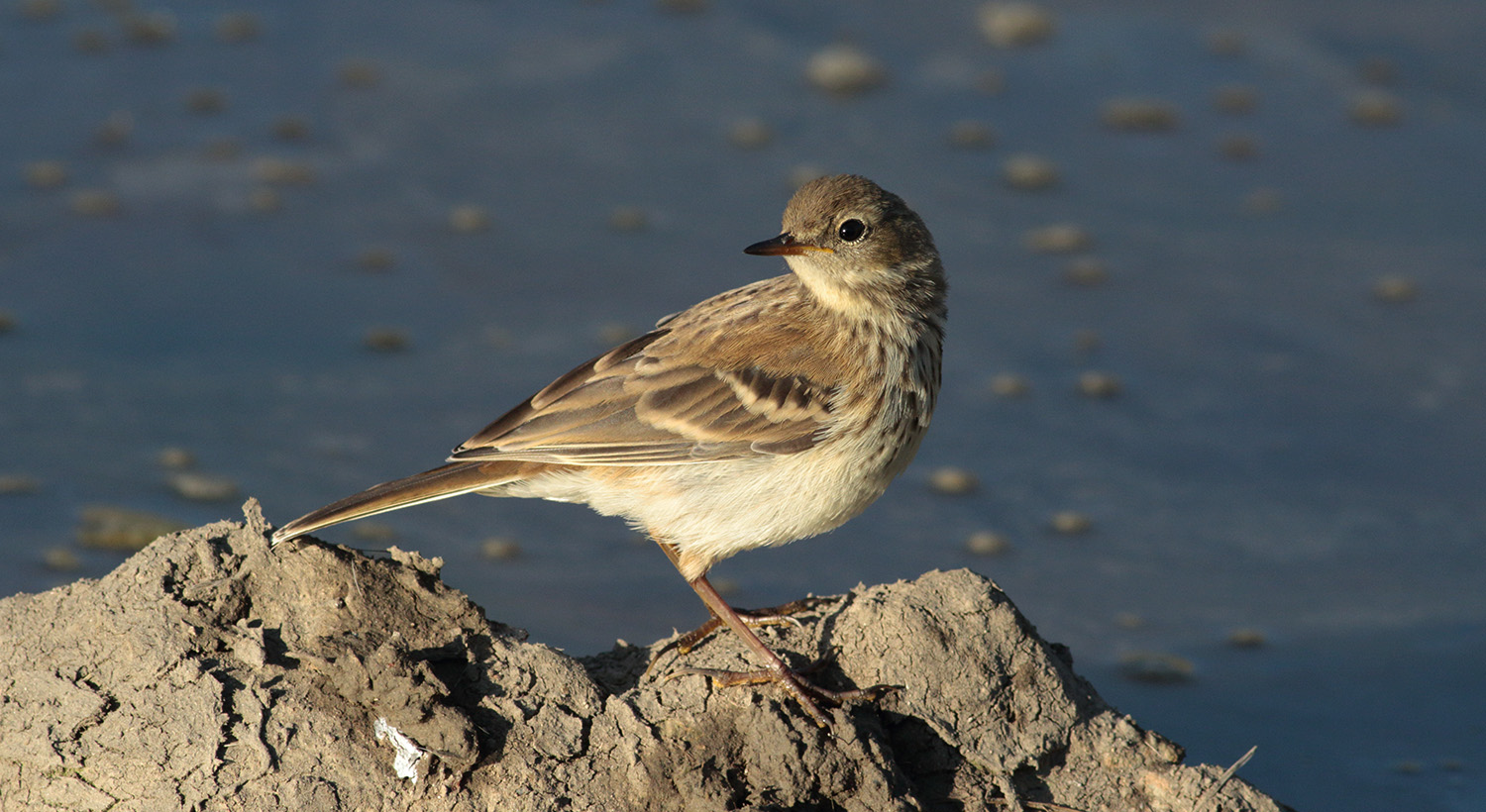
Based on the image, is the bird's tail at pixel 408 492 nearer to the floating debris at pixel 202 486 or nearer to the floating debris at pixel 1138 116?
the floating debris at pixel 202 486

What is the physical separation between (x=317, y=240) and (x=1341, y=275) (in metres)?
6.09

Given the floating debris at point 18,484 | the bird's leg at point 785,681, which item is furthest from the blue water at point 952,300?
the bird's leg at point 785,681

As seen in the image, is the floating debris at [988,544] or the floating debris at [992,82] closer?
the floating debris at [988,544]

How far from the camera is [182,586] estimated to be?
4.95 m

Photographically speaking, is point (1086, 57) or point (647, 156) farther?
point (1086, 57)

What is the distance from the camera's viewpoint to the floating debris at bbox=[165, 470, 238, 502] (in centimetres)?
760

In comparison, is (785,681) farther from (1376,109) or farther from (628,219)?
(1376,109)

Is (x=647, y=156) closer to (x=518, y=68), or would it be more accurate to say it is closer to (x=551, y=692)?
(x=518, y=68)

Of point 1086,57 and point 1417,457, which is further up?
point 1086,57

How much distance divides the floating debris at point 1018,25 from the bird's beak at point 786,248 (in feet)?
19.3

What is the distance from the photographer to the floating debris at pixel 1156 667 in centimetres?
692

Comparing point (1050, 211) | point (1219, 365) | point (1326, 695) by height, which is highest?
point (1050, 211)

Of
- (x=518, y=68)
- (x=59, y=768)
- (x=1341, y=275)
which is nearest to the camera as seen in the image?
(x=59, y=768)

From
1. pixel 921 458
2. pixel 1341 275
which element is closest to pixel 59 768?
pixel 921 458
